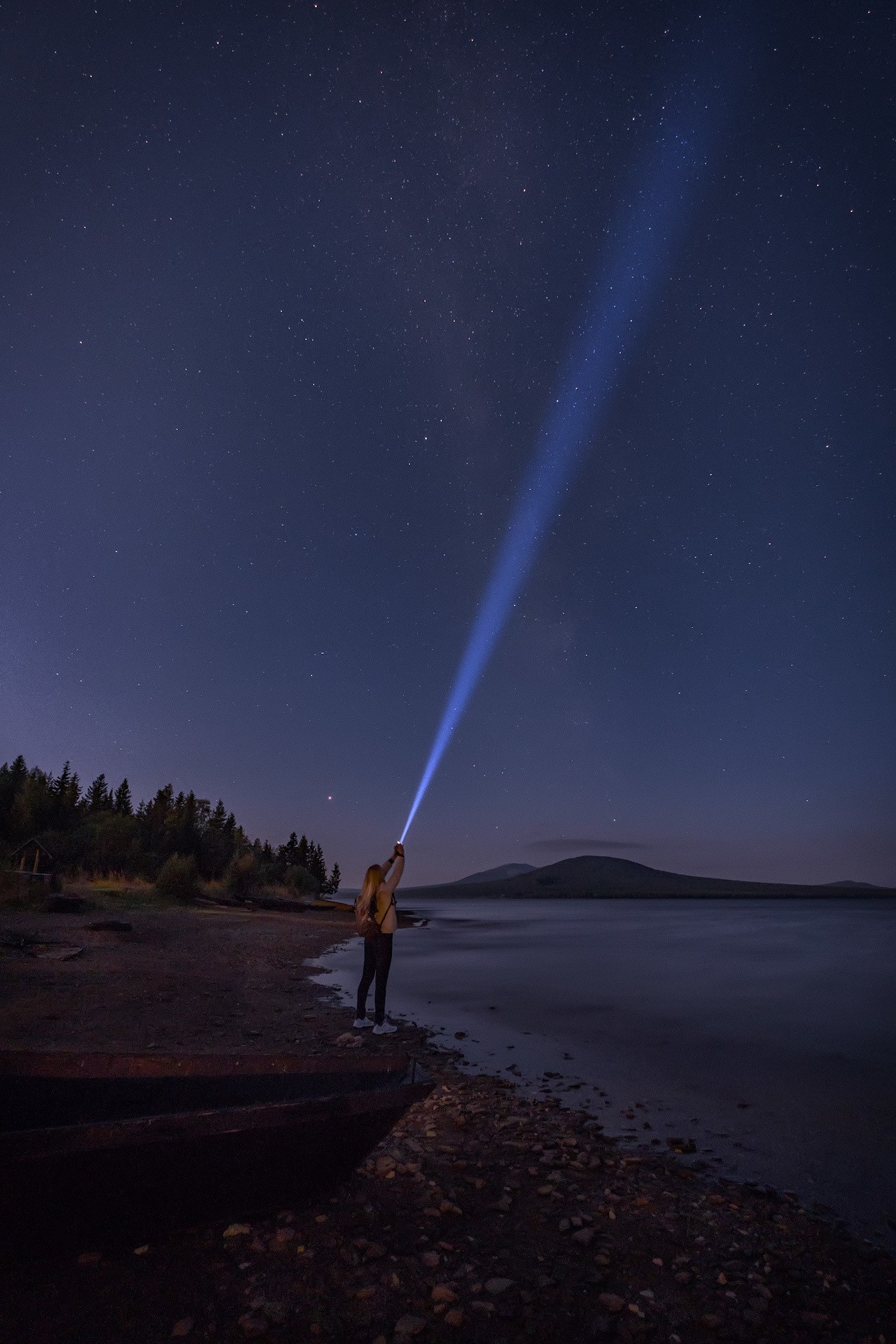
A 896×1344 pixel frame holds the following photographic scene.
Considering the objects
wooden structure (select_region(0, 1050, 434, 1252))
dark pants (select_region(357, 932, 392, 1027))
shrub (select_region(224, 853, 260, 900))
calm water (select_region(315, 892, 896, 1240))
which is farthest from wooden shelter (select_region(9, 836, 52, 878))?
wooden structure (select_region(0, 1050, 434, 1252))

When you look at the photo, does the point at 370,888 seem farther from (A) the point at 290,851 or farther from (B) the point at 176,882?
(A) the point at 290,851

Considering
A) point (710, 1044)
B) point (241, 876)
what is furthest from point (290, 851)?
point (710, 1044)

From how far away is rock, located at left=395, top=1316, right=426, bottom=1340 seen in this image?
463 cm

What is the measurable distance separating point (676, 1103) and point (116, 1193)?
30.5ft

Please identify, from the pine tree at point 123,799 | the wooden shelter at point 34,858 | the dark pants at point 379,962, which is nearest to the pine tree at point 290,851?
the pine tree at point 123,799

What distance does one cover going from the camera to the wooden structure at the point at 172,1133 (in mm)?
4738

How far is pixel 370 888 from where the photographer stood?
11961 mm

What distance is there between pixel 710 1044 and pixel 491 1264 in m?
12.9

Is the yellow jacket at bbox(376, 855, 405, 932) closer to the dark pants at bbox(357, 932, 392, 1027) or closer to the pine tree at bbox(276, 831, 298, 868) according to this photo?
the dark pants at bbox(357, 932, 392, 1027)

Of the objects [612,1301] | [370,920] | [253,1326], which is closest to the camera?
[253,1326]

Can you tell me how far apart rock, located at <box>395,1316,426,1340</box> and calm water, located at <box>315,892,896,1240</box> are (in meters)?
5.17

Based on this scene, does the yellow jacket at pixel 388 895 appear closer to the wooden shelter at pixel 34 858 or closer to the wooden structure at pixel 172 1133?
the wooden structure at pixel 172 1133

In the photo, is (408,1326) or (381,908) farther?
(381,908)

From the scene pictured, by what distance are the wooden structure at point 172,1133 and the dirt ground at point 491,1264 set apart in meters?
0.26
